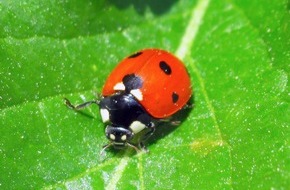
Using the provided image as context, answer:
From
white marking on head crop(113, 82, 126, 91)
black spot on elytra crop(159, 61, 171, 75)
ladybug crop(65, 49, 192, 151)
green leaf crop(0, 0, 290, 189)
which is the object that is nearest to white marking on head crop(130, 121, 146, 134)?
ladybug crop(65, 49, 192, 151)

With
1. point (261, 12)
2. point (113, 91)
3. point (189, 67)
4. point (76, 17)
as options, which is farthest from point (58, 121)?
point (261, 12)

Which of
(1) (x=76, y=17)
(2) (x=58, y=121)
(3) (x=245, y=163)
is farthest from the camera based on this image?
(1) (x=76, y=17)

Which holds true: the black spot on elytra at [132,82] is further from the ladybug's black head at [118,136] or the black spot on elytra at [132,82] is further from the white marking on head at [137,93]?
the ladybug's black head at [118,136]

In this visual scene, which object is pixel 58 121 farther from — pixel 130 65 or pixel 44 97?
pixel 130 65

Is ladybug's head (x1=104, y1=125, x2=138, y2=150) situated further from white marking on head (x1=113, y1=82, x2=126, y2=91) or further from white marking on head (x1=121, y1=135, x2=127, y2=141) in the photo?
white marking on head (x1=113, y1=82, x2=126, y2=91)

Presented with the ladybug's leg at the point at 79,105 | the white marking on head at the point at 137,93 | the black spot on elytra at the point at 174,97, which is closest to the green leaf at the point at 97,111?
the ladybug's leg at the point at 79,105
